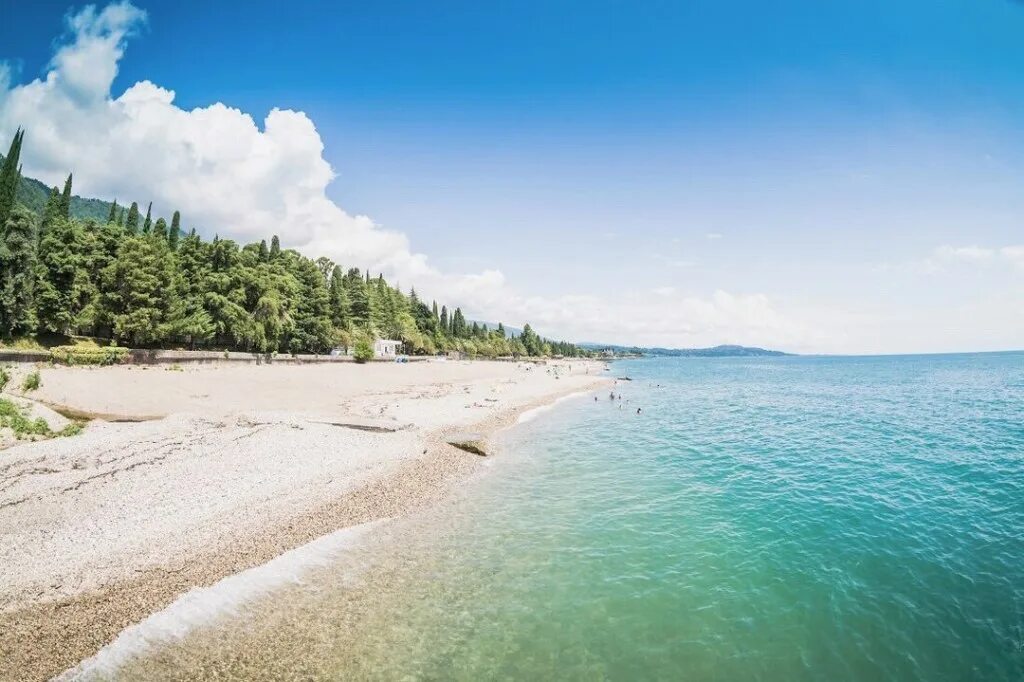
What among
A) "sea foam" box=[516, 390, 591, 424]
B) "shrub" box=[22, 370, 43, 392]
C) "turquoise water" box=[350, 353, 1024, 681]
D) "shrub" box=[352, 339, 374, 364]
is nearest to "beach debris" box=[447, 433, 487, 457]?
"turquoise water" box=[350, 353, 1024, 681]

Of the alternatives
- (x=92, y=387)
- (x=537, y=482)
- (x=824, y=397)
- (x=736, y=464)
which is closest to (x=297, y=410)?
(x=92, y=387)

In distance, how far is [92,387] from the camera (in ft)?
94.9

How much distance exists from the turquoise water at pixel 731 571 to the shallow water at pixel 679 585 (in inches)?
2.1

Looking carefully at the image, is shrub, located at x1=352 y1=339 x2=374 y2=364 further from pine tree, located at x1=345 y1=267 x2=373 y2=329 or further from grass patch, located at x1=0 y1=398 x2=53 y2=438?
grass patch, located at x1=0 y1=398 x2=53 y2=438

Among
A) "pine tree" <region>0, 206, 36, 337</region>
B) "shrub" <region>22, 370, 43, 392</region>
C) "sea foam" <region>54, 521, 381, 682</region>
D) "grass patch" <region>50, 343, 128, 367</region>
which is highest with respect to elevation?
"pine tree" <region>0, 206, 36, 337</region>

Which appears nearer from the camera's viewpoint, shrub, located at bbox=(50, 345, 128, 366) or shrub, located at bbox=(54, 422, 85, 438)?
shrub, located at bbox=(54, 422, 85, 438)

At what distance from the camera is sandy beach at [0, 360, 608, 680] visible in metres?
9.80

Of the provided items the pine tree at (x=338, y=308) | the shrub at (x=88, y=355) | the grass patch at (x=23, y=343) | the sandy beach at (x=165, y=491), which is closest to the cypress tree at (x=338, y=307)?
the pine tree at (x=338, y=308)

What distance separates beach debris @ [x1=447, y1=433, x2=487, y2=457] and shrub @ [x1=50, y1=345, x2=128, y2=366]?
32.9 meters

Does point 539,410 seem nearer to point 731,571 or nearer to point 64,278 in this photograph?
point 731,571

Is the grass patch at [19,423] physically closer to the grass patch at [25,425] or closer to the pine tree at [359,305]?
the grass patch at [25,425]

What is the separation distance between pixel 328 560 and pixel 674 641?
30.3ft

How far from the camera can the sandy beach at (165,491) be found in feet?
32.1

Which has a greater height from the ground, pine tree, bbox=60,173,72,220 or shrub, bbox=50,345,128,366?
pine tree, bbox=60,173,72,220
